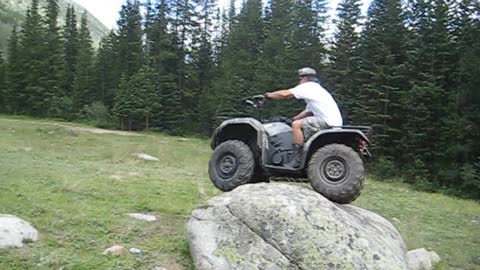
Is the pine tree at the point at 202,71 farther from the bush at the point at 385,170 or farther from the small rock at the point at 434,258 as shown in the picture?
the small rock at the point at 434,258

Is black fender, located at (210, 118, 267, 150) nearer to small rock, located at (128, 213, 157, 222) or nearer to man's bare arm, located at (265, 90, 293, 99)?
man's bare arm, located at (265, 90, 293, 99)

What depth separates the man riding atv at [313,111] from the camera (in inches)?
233

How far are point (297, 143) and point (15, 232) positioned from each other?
141 inches

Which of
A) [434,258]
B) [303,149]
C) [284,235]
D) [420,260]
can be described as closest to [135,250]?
[284,235]

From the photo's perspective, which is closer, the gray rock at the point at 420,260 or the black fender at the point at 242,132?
the black fender at the point at 242,132

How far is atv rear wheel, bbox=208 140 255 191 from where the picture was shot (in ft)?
20.1

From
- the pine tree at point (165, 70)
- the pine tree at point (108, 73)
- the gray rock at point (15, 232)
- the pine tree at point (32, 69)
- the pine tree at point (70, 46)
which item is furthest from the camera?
the pine tree at point (70, 46)

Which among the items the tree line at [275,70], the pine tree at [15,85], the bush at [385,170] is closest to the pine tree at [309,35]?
the tree line at [275,70]

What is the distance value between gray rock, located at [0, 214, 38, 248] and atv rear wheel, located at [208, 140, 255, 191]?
7.74 ft

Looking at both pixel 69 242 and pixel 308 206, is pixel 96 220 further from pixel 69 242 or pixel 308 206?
pixel 308 206

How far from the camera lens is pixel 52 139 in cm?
1917

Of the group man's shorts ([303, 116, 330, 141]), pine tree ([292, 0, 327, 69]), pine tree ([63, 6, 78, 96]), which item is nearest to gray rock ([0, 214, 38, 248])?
man's shorts ([303, 116, 330, 141])

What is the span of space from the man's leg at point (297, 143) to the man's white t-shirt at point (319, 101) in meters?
0.26

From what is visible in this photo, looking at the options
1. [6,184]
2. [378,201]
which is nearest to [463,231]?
[378,201]
